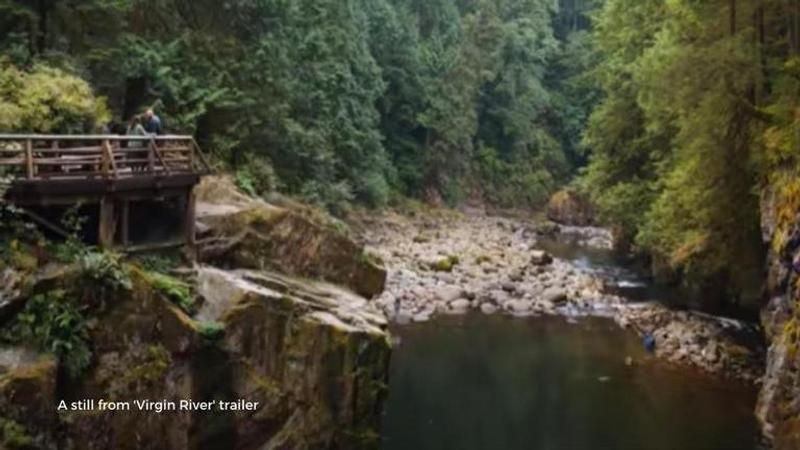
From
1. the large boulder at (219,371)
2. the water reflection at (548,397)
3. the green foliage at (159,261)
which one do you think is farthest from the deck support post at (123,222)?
the water reflection at (548,397)

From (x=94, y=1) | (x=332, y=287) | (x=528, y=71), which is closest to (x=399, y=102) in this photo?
(x=528, y=71)

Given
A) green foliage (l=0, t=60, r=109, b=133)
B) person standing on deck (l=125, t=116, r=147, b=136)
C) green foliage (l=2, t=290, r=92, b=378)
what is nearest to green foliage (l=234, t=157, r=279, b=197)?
green foliage (l=0, t=60, r=109, b=133)

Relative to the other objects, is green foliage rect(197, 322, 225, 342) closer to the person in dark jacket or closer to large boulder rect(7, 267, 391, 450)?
large boulder rect(7, 267, 391, 450)

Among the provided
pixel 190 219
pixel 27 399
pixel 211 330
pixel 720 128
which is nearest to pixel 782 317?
pixel 720 128

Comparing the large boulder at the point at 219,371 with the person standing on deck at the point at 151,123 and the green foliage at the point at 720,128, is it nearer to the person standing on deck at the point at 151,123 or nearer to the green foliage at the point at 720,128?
the person standing on deck at the point at 151,123

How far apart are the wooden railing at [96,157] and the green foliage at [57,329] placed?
7.65 ft

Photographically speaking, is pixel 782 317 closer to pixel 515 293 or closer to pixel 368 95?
pixel 515 293

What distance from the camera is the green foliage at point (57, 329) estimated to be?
14.4 m

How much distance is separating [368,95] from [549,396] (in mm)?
26847

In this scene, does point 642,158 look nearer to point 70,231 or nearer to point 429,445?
point 429,445

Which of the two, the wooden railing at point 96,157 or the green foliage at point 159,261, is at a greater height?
the wooden railing at point 96,157

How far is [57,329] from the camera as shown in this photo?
14.6 m

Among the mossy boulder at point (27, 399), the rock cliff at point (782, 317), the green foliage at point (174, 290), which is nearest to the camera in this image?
the mossy boulder at point (27, 399)

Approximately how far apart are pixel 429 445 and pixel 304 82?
20062 millimetres
